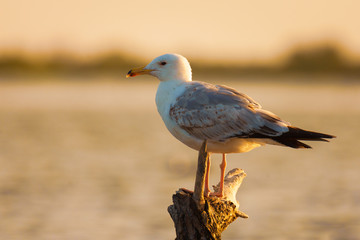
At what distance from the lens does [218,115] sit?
733cm

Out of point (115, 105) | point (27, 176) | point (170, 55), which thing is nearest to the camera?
point (170, 55)

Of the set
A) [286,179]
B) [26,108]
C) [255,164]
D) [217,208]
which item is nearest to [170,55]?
[217,208]

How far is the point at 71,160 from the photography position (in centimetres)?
1859

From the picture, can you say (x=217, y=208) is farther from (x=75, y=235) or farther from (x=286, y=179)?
(x=286, y=179)

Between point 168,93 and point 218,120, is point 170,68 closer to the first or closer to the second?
point 168,93

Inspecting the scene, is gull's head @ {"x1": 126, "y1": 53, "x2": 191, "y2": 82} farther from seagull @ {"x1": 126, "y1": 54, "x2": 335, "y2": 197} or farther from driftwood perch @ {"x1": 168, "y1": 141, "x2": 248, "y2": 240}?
driftwood perch @ {"x1": 168, "y1": 141, "x2": 248, "y2": 240}

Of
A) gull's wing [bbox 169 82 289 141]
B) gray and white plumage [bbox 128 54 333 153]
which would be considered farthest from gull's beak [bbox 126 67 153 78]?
gull's wing [bbox 169 82 289 141]

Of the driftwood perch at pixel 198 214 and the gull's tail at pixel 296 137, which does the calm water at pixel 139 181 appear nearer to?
the driftwood perch at pixel 198 214

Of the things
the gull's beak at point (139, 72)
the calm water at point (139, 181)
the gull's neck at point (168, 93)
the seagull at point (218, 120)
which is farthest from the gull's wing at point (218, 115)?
the calm water at point (139, 181)

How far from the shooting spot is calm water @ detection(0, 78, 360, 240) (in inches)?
459

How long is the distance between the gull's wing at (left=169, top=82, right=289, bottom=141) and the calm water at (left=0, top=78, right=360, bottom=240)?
4.21 metres

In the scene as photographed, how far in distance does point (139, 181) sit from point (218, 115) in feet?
27.0

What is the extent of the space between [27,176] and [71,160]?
9.11 ft

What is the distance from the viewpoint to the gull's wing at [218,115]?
7.18 m
